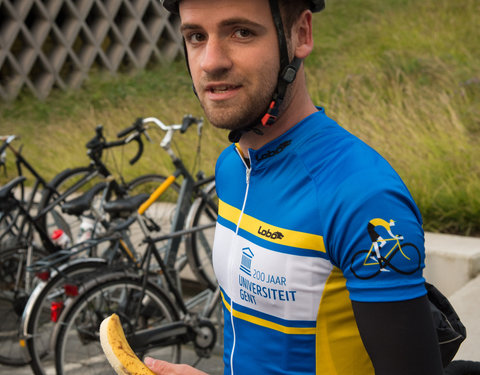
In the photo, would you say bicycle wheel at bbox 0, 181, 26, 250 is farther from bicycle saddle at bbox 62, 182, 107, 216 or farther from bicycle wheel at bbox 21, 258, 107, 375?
bicycle wheel at bbox 21, 258, 107, 375

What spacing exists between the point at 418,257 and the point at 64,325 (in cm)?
275

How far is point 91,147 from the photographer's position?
191 inches

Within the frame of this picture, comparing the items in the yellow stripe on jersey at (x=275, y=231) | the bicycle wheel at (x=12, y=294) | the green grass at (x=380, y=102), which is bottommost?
the bicycle wheel at (x=12, y=294)


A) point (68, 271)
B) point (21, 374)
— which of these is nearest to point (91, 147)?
point (68, 271)

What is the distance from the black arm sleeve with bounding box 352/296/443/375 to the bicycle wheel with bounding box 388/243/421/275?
6 centimetres

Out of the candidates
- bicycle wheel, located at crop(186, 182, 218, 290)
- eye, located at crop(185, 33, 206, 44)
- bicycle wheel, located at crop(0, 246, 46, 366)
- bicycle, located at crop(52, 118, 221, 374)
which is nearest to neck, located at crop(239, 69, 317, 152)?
eye, located at crop(185, 33, 206, 44)

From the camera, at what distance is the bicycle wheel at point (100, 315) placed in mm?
3551

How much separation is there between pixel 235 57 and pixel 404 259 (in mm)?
593

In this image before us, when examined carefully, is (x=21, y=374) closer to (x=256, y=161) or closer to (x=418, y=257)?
(x=256, y=161)

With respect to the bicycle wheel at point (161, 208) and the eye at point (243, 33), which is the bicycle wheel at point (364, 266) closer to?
the eye at point (243, 33)

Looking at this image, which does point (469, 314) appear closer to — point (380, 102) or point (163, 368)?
point (163, 368)

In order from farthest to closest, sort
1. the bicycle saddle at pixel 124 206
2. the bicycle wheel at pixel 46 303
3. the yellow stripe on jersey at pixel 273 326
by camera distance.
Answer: the bicycle saddle at pixel 124 206 → the bicycle wheel at pixel 46 303 → the yellow stripe on jersey at pixel 273 326

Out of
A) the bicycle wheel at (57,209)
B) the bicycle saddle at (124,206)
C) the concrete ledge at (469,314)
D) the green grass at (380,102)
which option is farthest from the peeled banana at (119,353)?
the bicycle wheel at (57,209)

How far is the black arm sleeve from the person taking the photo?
116 centimetres
